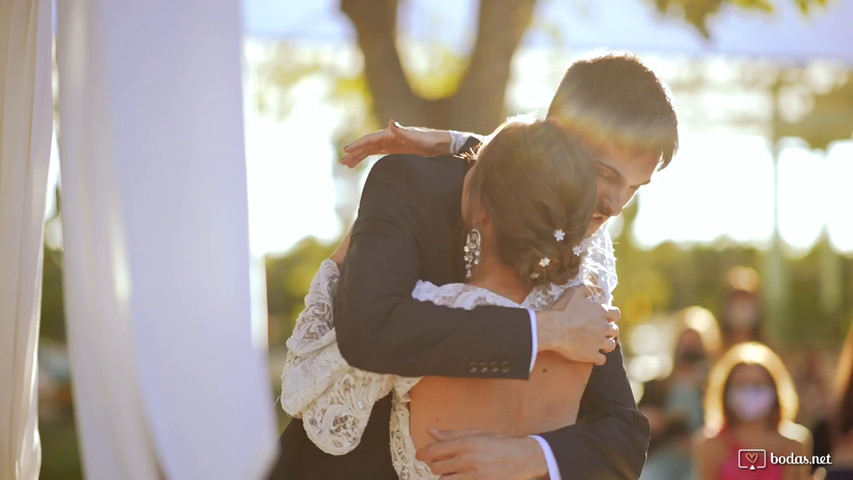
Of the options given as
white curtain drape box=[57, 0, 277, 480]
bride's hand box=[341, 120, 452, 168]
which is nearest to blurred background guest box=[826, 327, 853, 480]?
bride's hand box=[341, 120, 452, 168]

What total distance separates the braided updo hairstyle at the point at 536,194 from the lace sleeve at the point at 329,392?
402mm

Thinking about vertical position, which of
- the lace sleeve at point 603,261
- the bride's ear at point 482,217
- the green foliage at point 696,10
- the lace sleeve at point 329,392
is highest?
the green foliage at point 696,10

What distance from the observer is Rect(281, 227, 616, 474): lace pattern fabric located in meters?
2.13

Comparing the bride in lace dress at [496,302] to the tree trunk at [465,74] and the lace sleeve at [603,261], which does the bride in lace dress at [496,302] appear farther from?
the tree trunk at [465,74]

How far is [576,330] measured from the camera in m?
2.07

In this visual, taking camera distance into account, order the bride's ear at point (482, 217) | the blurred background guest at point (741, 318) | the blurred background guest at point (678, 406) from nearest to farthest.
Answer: the bride's ear at point (482, 217)
the blurred background guest at point (678, 406)
the blurred background guest at point (741, 318)

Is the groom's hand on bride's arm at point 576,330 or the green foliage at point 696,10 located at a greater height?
the green foliage at point 696,10

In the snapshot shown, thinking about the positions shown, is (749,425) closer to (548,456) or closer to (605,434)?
(605,434)

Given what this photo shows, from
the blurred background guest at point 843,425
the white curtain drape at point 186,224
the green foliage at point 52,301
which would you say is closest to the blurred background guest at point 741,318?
the blurred background guest at point 843,425

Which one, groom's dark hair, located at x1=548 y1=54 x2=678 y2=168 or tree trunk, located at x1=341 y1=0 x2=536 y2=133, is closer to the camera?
groom's dark hair, located at x1=548 y1=54 x2=678 y2=168

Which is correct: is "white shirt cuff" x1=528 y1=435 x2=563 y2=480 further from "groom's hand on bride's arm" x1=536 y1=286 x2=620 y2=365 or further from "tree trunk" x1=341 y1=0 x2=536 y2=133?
"tree trunk" x1=341 y1=0 x2=536 y2=133

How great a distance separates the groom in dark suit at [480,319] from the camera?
6.56ft

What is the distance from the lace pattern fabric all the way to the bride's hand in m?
0.50

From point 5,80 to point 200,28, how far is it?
1.00 m
